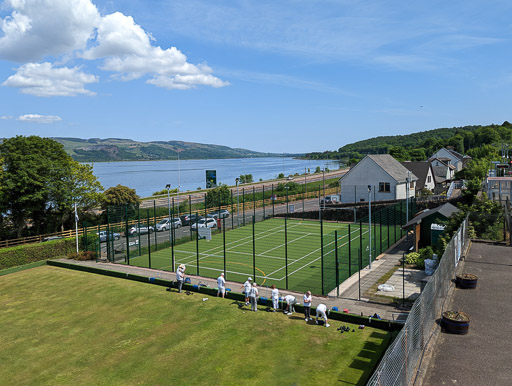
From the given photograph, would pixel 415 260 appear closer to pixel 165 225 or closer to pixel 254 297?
pixel 254 297

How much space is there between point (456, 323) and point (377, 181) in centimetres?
4768

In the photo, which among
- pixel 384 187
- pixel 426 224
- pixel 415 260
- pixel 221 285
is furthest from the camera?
pixel 384 187

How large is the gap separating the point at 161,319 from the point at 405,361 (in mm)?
13870

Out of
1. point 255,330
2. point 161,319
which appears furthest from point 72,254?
point 255,330

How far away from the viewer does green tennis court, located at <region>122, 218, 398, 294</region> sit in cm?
2603

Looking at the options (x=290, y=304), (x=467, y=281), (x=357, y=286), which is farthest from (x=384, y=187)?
(x=467, y=281)

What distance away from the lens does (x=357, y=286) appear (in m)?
24.1

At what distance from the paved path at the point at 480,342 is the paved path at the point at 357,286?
14.0 ft

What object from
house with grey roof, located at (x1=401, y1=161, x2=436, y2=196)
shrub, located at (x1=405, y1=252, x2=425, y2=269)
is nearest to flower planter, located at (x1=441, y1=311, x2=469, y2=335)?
shrub, located at (x1=405, y1=252, x2=425, y2=269)

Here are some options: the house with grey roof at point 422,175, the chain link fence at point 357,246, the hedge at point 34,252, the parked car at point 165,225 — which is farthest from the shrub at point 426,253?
the house with grey roof at point 422,175

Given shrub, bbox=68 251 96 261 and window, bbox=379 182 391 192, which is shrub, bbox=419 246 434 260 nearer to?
shrub, bbox=68 251 96 261

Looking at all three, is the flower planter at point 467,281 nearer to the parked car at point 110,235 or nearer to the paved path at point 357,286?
the paved path at point 357,286

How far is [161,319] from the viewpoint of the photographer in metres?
19.8

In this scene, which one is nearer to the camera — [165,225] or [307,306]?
[307,306]
